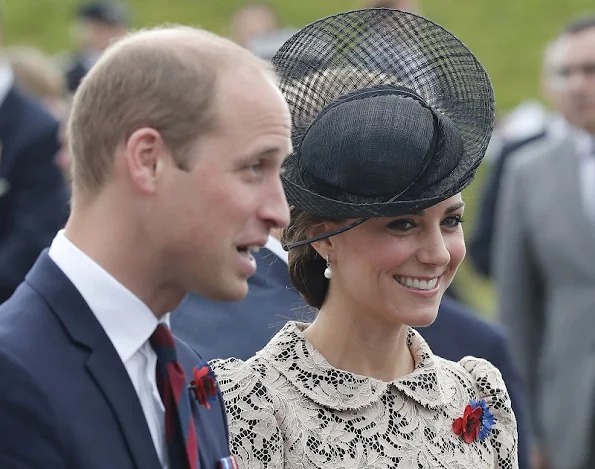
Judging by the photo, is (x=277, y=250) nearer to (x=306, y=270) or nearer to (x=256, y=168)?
(x=306, y=270)

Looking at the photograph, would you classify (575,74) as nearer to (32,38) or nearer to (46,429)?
(46,429)

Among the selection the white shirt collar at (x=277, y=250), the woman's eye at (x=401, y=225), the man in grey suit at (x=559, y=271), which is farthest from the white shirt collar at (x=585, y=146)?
the woman's eye at (x=401, y=225)

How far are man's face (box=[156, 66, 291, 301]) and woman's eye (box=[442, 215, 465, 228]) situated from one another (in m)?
0.85

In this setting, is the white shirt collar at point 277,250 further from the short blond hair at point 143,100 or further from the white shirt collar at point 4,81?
the white shirt collar at point 4,81

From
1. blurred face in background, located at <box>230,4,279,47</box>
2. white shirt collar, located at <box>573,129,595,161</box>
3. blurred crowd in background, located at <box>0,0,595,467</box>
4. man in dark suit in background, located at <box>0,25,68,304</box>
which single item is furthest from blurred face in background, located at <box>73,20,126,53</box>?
white shirt collar, located at <box>573,129,595,161</box>

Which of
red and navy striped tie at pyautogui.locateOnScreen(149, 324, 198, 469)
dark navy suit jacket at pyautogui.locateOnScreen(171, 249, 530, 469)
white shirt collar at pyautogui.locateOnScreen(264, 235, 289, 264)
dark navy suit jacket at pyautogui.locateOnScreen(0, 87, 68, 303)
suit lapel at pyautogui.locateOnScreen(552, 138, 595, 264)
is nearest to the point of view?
red and navy striped tie at pyautogui.locateOnScreen(149, 324, 198, 469)

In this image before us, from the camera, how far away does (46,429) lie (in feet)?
7.49

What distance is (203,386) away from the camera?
2.72 meters

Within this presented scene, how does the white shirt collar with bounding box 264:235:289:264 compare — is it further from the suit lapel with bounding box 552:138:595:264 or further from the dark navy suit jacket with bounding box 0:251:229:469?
the suit lapel with bounding box 552:138:595:264

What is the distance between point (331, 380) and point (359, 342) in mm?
119

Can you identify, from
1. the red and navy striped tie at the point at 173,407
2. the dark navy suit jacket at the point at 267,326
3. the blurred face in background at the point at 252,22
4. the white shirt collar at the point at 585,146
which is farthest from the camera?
the blurred face in background at the point at 252,22

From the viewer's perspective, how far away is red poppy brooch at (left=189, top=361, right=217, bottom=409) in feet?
8.86

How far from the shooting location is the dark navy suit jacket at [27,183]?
246 inches

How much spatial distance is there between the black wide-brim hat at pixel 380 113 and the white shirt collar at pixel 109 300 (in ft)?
2.82
